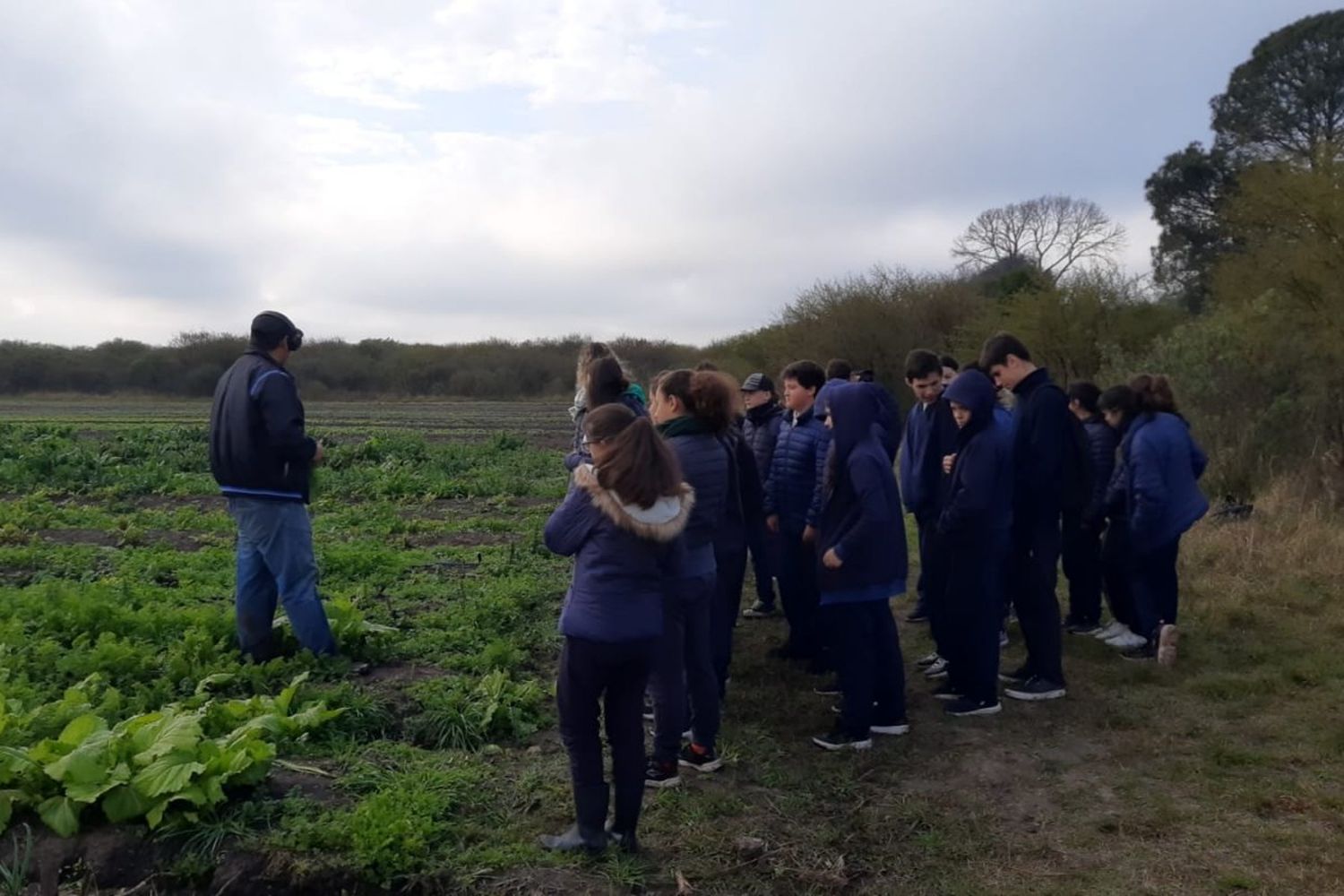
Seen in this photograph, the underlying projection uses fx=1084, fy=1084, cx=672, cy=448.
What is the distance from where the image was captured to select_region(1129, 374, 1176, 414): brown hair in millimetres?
7133

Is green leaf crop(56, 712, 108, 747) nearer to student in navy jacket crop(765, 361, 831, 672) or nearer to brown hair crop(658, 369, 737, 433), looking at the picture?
brown hair crop(658, 369, 737, 433)

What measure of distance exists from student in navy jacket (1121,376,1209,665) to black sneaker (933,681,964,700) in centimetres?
158

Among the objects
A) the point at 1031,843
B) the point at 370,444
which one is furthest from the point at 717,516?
the point at 370,444

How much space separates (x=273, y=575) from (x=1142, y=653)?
553cm

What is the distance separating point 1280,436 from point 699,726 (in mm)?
11617

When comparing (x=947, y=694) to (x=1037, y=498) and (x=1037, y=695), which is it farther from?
(x=1037, y=498)

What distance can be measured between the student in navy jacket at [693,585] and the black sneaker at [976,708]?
1649 millimetres

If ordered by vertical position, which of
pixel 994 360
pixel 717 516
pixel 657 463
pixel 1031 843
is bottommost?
pixel 1031 843

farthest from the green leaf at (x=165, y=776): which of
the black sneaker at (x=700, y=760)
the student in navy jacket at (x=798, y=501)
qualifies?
the student in navy jacket at (x=798, y=501)

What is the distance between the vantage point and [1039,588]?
20.0 feet

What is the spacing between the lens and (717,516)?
509 cm

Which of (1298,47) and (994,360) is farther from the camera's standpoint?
(1298,47)

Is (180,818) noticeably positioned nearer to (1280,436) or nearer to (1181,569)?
(1181,569)

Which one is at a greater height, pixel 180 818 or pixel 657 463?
pixel 657 463
